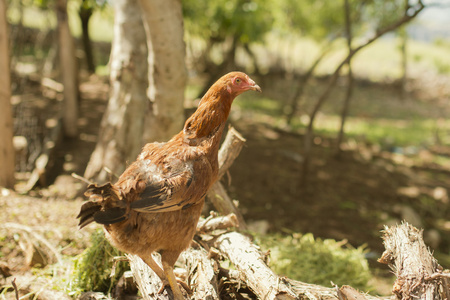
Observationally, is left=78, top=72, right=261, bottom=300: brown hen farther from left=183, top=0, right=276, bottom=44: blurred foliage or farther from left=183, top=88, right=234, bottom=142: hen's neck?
left=183, top=0, right=276, bottom=44: blurred foliage

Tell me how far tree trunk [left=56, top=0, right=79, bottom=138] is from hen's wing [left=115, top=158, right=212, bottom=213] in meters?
4.75

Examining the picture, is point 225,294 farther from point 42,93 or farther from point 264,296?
Answer: point 42,93

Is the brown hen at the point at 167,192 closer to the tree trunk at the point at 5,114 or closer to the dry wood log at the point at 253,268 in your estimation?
the dry wood log at the point at 253,268

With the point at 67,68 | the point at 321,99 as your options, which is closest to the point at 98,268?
the point at 321,99

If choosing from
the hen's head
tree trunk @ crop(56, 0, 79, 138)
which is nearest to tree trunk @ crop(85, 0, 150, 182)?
tree trunk @ crop(56, 0, 79, 138)

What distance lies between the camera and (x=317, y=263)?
3748mm

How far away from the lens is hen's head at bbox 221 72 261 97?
8.04 ft

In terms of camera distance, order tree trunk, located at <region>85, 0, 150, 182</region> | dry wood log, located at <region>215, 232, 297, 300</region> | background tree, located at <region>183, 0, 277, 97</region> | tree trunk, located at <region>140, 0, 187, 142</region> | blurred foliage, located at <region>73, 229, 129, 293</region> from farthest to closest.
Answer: background tree, located at <region>183, 0, 277, 97</region>
tree trunk, located at <region>85, 0, 150, 182</region>
tree trunk, located at <region>140, 0, 187, 142</region>
blurred foliage, located at <region>73, 229, 129, 293</region>
dry wood log, located at <region>215, 232, 297, 300</region>

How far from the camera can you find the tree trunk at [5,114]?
436cm

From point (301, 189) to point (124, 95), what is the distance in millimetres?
3267

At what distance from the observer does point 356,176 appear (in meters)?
7.12

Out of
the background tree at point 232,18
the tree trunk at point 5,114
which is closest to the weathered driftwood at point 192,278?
the tree trunk at point 5,114

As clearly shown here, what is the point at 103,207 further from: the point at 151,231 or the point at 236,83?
the point at 236,83

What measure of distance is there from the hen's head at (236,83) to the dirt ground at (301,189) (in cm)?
173
